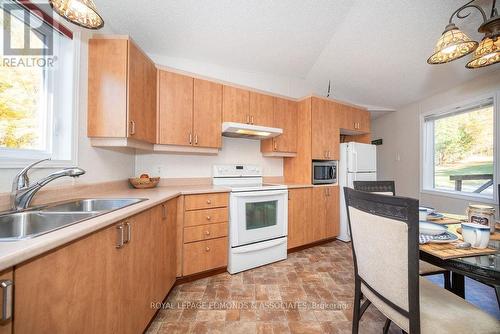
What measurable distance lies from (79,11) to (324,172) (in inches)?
117

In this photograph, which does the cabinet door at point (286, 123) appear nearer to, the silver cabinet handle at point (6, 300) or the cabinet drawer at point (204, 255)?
the cabinet drawer at point (204, 255)

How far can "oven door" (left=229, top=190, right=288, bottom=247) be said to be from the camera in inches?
82.6

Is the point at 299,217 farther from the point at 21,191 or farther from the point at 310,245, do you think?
the point at 21,191

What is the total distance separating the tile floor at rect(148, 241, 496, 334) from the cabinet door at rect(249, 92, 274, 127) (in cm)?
188

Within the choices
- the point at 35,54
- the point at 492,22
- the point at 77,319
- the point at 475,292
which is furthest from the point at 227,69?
the point at 475,292

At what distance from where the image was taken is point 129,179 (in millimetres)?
2119

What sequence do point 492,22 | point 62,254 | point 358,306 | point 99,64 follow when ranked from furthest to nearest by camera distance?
point 99,64 → point 492,22 → point 358,306 → point 62,254

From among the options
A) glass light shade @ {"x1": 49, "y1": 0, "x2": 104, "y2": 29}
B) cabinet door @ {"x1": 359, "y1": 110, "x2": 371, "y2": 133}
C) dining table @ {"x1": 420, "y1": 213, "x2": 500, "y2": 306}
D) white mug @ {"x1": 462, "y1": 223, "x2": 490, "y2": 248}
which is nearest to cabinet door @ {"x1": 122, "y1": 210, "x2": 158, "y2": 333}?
glass light shade @ {"x1": 49, "y1": 0, "x2": 104, "y2": 29}

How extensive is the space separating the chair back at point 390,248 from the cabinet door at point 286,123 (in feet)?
6.19

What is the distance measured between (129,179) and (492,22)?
→ 332cm

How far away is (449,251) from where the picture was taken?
874mm

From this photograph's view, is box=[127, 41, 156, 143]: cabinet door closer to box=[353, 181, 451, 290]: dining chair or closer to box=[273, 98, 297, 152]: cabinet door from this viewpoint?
box=[273, 98, 297, 152]: cabinet door

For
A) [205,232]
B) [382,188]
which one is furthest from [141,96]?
[382,188]

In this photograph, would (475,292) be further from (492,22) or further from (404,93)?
(404,93)
